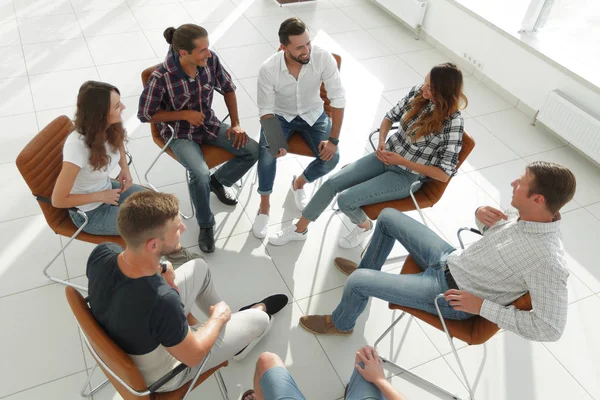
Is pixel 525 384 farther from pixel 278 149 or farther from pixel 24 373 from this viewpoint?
pixel 24 373

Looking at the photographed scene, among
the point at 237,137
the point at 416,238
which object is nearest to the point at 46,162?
the point at 237,137

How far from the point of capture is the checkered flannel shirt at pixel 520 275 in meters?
1.79

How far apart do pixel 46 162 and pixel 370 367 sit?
1739mm

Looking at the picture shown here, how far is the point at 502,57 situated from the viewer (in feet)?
14.1

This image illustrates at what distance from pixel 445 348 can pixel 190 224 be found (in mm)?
1690

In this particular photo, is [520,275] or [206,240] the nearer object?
[520,275]

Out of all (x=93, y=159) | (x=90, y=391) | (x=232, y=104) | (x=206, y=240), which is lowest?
(x=90, y=391)

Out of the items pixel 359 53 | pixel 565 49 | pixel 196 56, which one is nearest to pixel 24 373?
pixel 196 56

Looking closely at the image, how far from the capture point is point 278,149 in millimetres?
2826

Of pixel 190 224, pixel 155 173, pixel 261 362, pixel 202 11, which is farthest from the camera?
pixel 202 11

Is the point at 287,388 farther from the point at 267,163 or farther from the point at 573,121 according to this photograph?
the point at 573,121

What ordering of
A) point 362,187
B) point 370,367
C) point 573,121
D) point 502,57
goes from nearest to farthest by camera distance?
point 370,367 < point 362,187 < point 573,121 < point 502,57

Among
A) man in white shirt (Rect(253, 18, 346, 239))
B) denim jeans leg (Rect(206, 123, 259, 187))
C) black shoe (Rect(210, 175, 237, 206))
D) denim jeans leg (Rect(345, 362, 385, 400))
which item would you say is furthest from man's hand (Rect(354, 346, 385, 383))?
black shoe (Rect(210, 175, 237, 206))

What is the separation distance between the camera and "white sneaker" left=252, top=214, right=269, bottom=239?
118 inches
